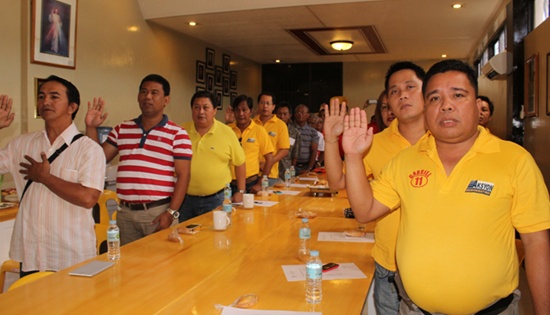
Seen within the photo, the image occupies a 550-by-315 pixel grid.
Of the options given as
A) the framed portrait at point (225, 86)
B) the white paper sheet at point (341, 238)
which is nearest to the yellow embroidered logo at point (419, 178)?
the white paper sheet at point (341, 238)

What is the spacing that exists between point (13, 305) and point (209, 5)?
544 cm

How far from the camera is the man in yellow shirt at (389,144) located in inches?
85.4

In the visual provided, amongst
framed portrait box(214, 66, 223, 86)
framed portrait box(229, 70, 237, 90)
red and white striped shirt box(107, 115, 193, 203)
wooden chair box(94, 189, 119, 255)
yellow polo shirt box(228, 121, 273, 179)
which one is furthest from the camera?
framed portrait box(229, 70, 237, 90)

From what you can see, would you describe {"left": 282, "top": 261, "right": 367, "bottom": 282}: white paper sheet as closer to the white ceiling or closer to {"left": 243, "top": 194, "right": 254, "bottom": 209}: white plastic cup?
{"left": 243, "top": 194, "right": 254, "bottom": 209}: white plastic cup

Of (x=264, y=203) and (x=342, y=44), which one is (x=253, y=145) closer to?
(x=264, y=203)

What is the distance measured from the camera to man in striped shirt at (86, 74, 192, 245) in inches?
125

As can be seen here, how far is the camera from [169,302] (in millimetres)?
1768

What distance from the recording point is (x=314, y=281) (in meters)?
1.80

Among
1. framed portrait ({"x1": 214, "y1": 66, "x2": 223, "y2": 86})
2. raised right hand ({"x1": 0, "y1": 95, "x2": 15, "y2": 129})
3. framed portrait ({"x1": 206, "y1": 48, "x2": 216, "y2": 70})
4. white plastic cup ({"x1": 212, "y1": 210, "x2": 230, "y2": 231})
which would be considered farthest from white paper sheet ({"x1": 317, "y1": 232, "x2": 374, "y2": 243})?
framed portrait ({"x1": 214, "y1": 66, "x2": 223, "y2": 86})

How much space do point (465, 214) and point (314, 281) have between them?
634 mm

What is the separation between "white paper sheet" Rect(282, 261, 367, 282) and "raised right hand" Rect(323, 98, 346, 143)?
61 cm

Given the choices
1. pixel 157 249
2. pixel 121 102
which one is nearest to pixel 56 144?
pixel 157 249

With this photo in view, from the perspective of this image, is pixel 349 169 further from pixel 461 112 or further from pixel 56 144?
pixel 56 144

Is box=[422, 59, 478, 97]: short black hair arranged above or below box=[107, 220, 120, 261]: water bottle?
above
